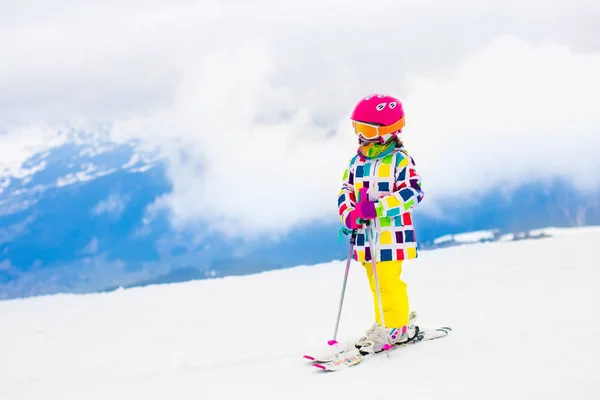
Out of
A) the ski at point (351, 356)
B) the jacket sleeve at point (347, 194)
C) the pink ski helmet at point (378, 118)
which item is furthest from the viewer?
the jacket sleeve at point (347, 194)

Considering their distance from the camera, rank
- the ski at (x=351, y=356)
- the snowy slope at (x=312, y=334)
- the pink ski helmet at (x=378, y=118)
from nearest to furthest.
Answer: the snowy slope at (x=312, y=334) → the ski at (x=351, y=356) → the pink ski helmet at (x=378, y=118)

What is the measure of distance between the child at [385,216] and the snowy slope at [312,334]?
281 millimetres

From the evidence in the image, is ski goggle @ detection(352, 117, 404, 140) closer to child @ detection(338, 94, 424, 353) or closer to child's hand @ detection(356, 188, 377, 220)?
child @ detection(338, 94, 424, 353)

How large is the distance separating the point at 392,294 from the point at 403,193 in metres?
0.77

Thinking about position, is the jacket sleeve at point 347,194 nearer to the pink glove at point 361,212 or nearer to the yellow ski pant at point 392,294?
the pink glove at point 361,212

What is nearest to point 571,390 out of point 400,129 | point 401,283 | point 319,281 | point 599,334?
point 599,334

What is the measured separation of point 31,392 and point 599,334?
13.7 feet

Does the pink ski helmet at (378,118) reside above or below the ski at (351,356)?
above

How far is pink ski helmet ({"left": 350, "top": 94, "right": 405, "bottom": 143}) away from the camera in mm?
4098

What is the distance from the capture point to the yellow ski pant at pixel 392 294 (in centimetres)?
415

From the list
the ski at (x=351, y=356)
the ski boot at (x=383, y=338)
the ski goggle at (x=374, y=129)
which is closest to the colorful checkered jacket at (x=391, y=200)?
the ski goggle at (x=374, y=129)

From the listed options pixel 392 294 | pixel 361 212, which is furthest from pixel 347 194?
pixel 392 294

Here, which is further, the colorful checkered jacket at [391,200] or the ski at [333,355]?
the ski at [333,355]

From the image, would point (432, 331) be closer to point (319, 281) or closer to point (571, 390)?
point (571, 390)
